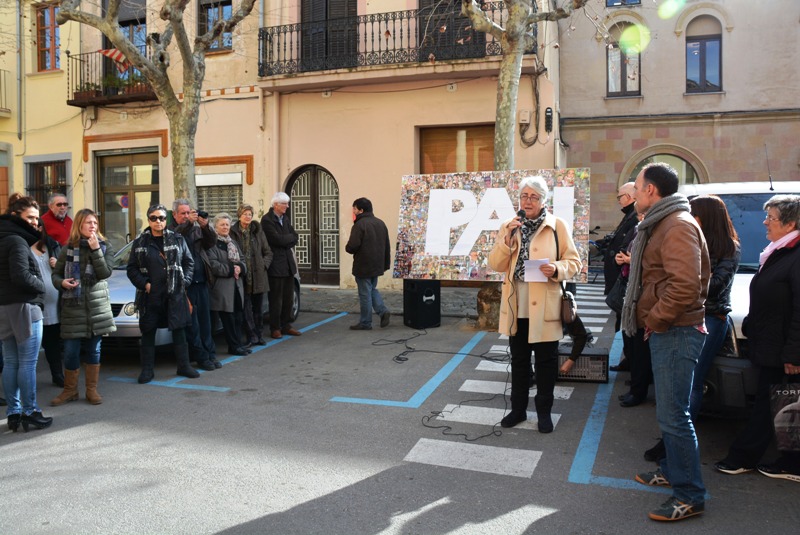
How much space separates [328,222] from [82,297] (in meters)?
9.98

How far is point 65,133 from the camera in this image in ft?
59.4

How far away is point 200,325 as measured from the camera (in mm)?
7742

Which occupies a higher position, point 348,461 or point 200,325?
point 200,325

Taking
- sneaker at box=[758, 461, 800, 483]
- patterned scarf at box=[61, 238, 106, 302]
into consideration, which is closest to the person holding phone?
patterned scarf at box=[61, 238, 106, 302]

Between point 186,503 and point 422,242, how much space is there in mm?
5981

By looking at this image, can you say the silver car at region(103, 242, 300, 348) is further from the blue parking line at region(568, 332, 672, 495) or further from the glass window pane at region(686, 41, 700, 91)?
the glass window pane at region(686, 41, 700, 91)

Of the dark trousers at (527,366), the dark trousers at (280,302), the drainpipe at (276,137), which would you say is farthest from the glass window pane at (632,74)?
the dark trousers at (527,366)

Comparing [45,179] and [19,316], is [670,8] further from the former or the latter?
[19,316]

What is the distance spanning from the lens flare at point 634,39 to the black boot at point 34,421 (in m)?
18.9

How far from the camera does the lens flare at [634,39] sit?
1950 centimetres

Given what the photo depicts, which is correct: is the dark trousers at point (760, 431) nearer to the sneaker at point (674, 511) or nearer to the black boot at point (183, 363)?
the sneaker at point (674, 511)

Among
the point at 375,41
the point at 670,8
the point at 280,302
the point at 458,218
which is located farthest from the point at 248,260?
the point at 670,8

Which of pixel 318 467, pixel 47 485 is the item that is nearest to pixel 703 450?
pixel 318 467

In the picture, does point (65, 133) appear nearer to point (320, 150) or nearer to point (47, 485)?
point (320, 150)
